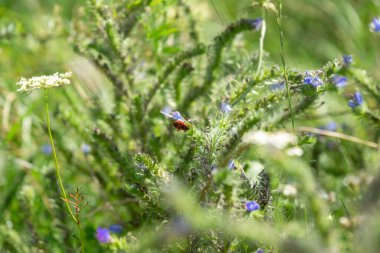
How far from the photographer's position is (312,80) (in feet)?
6.32

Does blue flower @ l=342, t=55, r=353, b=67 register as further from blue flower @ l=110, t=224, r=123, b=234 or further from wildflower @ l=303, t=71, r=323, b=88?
blue flower @ l=110, t=224, r=123, b=234

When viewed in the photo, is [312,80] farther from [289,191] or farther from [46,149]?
[46,149]

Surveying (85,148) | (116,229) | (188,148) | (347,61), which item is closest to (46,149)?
(85,148)

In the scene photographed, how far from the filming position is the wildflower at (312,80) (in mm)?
1914

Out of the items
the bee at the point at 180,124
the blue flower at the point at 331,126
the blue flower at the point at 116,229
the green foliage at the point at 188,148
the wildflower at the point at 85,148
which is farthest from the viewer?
the blue flower at the point at 331,126

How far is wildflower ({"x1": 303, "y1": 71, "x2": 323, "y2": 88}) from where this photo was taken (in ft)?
6.28

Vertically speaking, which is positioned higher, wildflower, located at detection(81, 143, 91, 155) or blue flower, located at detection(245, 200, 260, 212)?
blue flower, located at detection(245, 200, 260, 212)

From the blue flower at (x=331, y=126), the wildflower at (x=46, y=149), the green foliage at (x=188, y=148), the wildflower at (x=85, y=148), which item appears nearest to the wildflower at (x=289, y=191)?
the green foliage at (x=188, y=148)

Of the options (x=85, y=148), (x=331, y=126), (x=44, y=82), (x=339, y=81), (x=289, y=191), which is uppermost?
(x=44, y=82)

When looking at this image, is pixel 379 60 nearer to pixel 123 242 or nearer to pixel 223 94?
pixel 223 94

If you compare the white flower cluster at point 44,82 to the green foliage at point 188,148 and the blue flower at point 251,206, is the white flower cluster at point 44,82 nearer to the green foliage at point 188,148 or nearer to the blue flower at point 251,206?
the green foliage at point 188,148

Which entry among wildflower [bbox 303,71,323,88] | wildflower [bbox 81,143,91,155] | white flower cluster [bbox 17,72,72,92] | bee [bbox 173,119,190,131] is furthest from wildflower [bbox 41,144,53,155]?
wildflower [bbox 303,71,323,88]

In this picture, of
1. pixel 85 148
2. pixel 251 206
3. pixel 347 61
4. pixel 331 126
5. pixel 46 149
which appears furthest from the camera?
pixel 46 149

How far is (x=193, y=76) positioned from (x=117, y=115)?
384 mm
